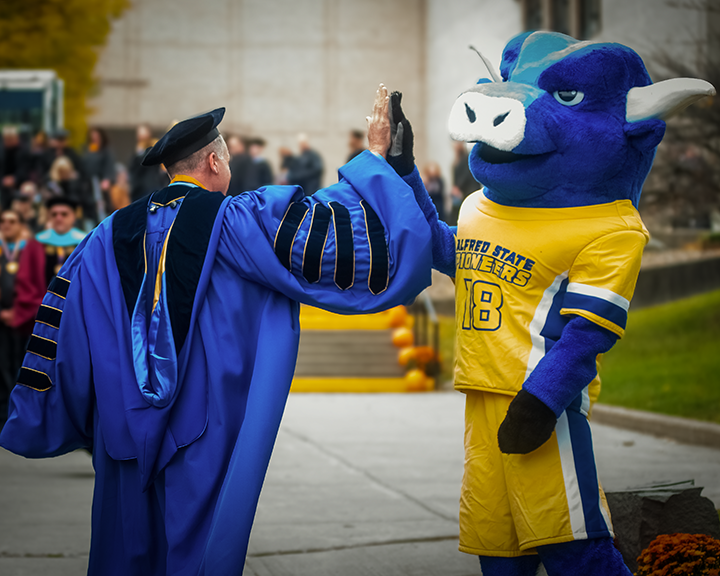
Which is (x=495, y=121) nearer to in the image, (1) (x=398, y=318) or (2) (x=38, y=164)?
(1) (x=398, y=318)

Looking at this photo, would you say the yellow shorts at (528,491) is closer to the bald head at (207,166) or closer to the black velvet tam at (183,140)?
the bald head at (207,166)

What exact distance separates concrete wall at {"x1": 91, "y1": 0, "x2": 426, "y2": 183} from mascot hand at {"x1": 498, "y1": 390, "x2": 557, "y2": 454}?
2615 centimetres

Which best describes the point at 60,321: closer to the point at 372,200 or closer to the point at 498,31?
the point at 372,200

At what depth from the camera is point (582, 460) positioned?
3123mm

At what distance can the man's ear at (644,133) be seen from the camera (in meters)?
3.19

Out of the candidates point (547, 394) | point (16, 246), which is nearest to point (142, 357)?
point (547, 394)

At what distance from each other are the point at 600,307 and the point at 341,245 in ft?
2.91

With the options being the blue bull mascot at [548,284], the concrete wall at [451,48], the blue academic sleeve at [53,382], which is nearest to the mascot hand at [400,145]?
the blue bull mascot at [548,284]

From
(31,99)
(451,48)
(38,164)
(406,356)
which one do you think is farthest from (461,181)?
(451,48)


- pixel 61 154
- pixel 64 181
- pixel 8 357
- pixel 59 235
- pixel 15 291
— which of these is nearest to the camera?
pixel 59 235

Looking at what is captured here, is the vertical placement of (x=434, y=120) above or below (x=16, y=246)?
above

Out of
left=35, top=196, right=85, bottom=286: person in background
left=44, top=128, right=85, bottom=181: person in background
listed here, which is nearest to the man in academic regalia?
left=35, top=196, right=85, bottom=286: person in background

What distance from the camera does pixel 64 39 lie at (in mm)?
25609

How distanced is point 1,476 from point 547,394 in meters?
4.97
